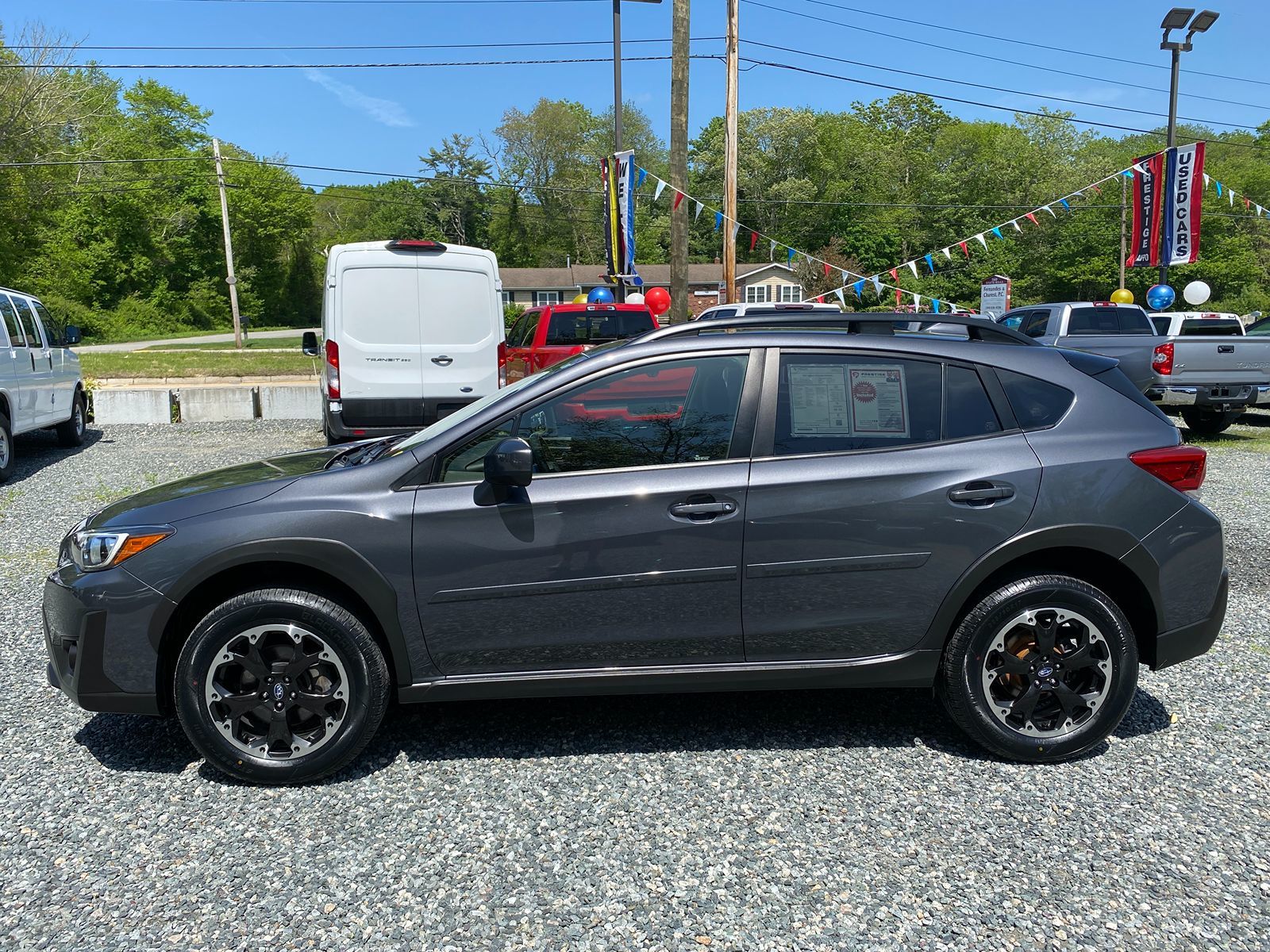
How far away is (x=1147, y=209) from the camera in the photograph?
22.1m

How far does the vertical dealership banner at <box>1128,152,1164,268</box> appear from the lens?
2173cm

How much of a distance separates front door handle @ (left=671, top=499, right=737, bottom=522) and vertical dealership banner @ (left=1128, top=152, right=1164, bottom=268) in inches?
885

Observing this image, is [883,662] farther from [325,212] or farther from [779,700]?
[325,212]

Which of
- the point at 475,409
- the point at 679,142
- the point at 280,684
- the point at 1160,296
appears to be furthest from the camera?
the point at 1160,296

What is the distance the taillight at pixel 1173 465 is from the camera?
11.8 ft

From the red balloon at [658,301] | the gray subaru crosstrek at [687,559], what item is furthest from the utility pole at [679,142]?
the gray subaru crosstrek at [687,559]

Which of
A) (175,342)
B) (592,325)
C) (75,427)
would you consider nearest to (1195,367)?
(592,325)

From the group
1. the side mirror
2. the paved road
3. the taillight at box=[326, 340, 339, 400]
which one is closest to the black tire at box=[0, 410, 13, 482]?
the taillight at box=[326, 340, 339, 400]

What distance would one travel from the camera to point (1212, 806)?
3.36 metres

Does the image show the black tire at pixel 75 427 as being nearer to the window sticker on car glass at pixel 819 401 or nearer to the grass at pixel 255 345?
the window sticker on car glass at pixel 819 401

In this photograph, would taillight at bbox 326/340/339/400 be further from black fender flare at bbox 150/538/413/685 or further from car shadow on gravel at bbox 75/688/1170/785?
black fender flare at bbox 150/538/413/685

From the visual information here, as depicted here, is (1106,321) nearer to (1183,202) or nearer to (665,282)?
(1183,202)

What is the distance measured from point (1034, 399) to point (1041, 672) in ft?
3.51

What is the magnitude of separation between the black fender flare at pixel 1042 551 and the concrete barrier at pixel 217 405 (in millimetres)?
14255
